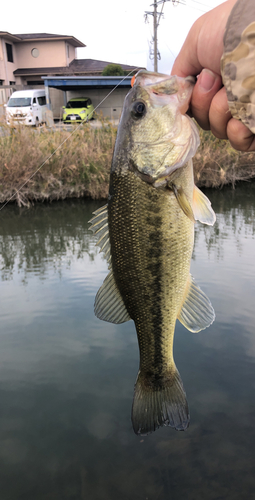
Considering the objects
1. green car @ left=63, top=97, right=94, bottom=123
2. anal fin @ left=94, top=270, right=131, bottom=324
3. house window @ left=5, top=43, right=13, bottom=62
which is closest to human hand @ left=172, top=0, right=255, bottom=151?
anal fin @ left=94, top=270, right=131, bottom=324

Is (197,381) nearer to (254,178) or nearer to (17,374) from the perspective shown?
(17,374)

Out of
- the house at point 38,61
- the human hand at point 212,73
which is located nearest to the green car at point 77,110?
the house at point 38,61

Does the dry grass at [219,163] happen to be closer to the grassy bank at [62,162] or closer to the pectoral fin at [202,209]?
the grassy bank at [62,162]

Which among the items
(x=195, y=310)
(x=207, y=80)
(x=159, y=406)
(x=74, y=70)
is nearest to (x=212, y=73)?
(x=207, y=80)

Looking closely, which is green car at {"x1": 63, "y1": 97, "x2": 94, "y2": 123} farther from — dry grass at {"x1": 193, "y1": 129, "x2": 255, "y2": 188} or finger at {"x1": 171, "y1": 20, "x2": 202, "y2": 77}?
finger at {"x1": 171, "y1": 20, "x2": 202, "y2": 77}

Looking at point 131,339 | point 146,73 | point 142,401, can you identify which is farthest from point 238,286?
point 146,73

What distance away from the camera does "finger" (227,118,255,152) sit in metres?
1.54

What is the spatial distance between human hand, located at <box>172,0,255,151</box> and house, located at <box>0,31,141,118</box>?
33616mm

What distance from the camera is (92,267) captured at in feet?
21.0

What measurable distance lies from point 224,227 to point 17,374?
5670 mm

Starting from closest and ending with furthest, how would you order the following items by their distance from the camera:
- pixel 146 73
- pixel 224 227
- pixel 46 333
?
pixel 146 73, pixel 46 333, pixel 224 227

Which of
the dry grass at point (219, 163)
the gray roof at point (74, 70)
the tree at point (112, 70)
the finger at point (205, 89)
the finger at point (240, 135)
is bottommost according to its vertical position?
the dry grass at point (219, 163)

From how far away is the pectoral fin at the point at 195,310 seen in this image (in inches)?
69.7

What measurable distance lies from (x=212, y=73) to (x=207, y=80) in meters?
0.03
